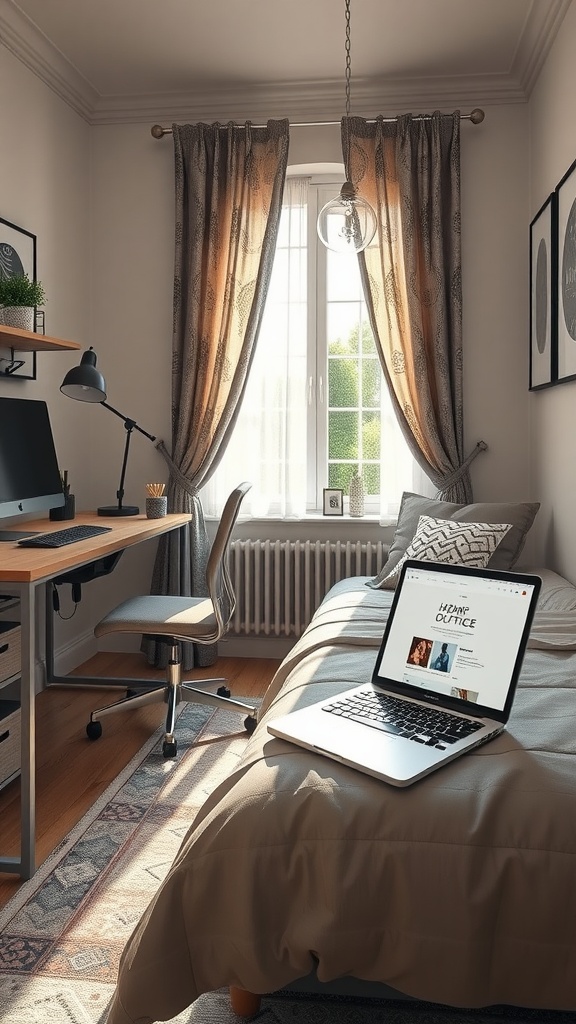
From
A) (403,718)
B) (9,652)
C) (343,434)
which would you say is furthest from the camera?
(343,434)

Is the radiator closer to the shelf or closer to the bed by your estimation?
the shelf

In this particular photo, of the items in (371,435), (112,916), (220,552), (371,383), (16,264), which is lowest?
(112,916)

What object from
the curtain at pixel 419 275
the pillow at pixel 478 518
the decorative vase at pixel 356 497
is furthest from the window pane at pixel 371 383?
the pillow at pixel 478 518

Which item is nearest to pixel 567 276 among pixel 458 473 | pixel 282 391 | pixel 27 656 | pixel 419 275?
→ pixel 419 275

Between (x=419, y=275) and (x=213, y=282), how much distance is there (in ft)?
3.22

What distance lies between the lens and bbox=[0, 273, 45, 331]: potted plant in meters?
2.88

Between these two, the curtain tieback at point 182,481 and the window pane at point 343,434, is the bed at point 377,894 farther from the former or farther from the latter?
the window pane at point 343,434

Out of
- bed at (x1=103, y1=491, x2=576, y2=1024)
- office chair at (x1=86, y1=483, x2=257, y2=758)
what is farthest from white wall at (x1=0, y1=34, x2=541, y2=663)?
bed at (x1=103, y1=491, x2=576, y2=1024)

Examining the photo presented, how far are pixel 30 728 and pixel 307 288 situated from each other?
8.80ft

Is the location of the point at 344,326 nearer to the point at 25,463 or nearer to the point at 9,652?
the point at 25,463

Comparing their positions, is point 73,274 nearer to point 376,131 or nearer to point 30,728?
point 376,131

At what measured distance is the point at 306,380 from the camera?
4.02 meters

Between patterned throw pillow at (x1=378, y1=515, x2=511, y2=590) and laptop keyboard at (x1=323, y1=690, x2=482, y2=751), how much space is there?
4.27ft

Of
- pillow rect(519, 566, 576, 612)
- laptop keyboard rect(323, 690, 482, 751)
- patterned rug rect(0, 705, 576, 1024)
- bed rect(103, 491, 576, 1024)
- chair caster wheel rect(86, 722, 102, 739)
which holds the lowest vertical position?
patterned rug rect(0, 705, 576, 1024)
